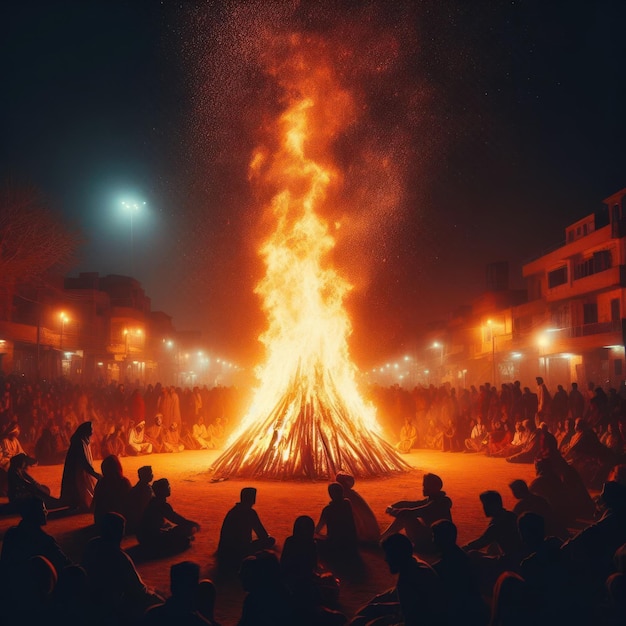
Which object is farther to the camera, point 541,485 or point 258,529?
point 541,485

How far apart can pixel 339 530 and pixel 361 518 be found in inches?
30.1

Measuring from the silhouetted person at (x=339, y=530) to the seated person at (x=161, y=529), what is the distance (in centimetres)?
193

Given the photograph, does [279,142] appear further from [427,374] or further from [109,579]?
[427,374]

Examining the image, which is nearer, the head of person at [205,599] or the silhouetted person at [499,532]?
the head of person at [205,599]

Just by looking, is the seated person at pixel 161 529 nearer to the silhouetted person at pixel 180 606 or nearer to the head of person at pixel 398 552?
the silhouetted person at pixel 180 606

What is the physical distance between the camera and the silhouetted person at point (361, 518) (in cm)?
813

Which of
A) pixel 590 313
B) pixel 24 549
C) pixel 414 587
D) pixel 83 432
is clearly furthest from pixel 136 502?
pixel 590 313

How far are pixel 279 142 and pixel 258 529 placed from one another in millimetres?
11313

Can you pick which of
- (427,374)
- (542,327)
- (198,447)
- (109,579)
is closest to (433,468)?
(198,447)

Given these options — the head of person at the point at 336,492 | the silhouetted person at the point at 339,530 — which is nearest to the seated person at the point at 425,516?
the silhouetted person at the point at 339,530

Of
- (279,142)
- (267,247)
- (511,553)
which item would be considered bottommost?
(511,553)

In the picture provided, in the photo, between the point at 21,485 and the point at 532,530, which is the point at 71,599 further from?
the point at 21,485

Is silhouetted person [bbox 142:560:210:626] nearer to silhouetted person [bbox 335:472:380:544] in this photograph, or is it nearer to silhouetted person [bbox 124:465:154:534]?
silhouetted person [bbox 335:472:380:544]

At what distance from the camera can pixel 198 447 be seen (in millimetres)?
20578
